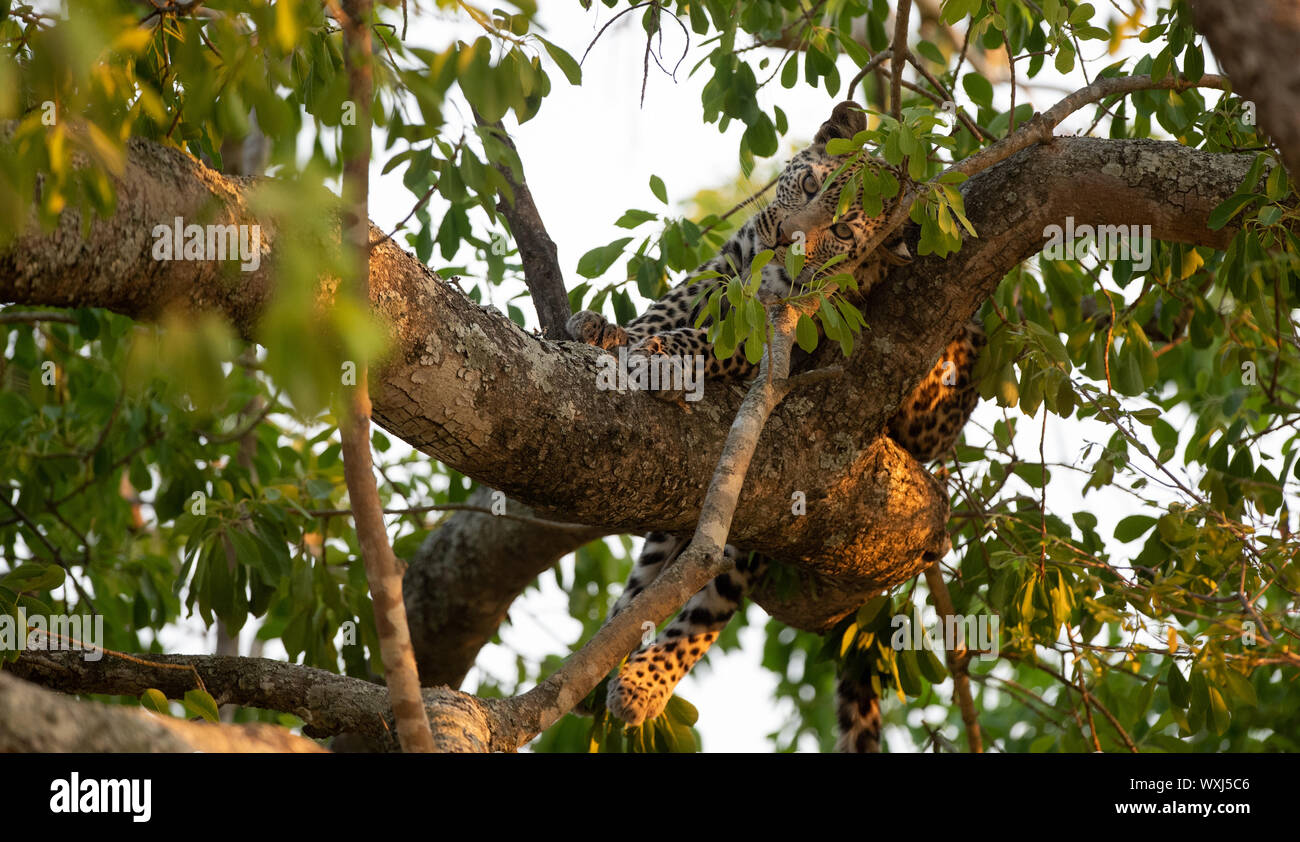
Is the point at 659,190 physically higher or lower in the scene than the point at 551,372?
higher

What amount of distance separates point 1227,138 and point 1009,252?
0.91 m

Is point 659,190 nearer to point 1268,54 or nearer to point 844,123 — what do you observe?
point 844,123

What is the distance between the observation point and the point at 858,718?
4.91m

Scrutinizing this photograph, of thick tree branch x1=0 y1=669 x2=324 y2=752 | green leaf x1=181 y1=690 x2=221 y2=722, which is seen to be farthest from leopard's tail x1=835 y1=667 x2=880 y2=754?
thick tree branch x1=0 y1=669 x2=324 y2=752

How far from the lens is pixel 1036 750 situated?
5414 millimetres

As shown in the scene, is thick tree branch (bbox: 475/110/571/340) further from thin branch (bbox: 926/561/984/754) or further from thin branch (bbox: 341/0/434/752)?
thin branch (bbox: 341/0/434/752)

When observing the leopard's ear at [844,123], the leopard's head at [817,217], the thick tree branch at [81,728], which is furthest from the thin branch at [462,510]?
the thick tree branch at [81,728]

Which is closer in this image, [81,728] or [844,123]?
[81,728]

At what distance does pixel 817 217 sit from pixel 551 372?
124cm

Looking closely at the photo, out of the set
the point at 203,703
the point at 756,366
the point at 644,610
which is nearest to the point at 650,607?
the point at 644,610

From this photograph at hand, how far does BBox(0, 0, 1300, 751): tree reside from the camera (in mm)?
1851

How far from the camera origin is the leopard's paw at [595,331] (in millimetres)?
4141

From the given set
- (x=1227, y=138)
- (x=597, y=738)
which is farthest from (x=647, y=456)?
(x=1227, y=138)

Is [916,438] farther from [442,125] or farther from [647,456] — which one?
[442,125]
